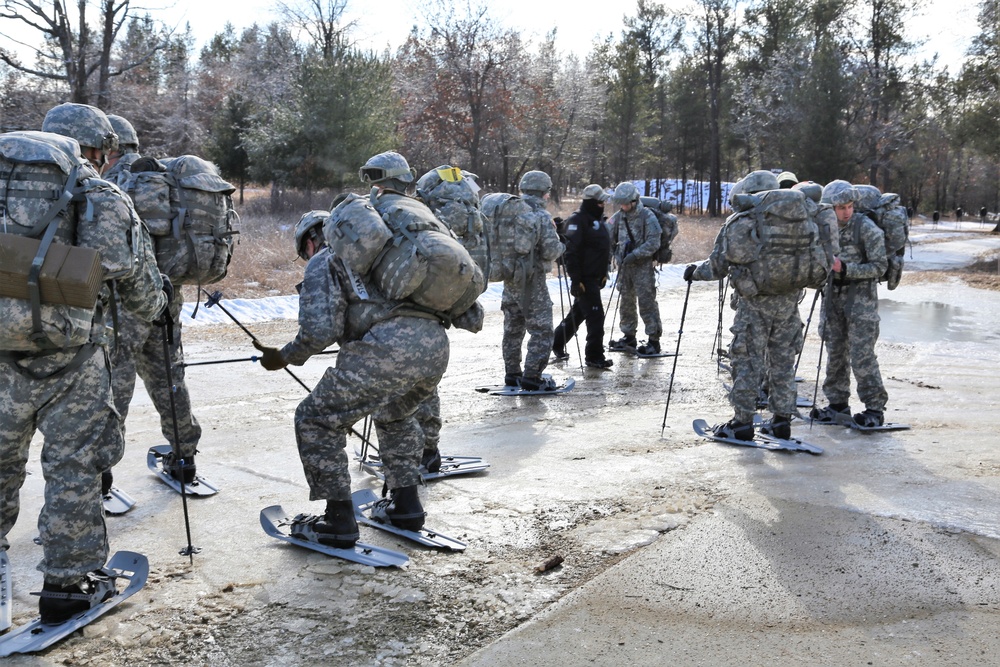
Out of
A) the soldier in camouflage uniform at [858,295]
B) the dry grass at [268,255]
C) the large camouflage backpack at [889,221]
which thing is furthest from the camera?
the dry grass at [268,255]

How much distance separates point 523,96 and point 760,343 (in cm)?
3007

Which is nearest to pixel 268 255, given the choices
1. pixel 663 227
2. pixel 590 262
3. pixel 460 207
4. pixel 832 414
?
pixel 663 227

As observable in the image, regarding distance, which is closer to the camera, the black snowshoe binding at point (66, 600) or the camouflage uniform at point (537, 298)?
the black snowshoe binding at point (66, 600)

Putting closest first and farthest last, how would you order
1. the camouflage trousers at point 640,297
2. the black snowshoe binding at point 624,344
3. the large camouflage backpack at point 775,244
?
the large camouflage backpack at point 775,244 → the camouflage trousers at point 640,297 → the black snowshoe binding at point 624,344

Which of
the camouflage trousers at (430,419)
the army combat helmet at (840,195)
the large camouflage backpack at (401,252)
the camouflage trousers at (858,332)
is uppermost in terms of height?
the army combat helmet at (840,195)

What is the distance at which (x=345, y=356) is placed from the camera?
4480 mm

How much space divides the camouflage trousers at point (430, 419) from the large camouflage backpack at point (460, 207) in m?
1.43

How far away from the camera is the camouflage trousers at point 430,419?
6.11 m

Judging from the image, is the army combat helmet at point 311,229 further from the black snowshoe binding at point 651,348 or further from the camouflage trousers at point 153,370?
the black snowshoe binding at point 651,348

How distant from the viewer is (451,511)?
5449mm

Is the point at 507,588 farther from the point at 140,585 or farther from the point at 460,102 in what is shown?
the point at 460,102

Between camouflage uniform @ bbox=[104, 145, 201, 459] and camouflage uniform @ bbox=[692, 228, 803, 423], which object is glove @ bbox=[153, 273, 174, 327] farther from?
camouflage uniform @ bbox=[692, 228, 803, 423]

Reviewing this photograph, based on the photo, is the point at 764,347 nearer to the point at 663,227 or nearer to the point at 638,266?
the point at 638,266

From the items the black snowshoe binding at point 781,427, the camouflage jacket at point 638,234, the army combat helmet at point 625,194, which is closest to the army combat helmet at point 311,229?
the black snowshoe binding at point 781,427
